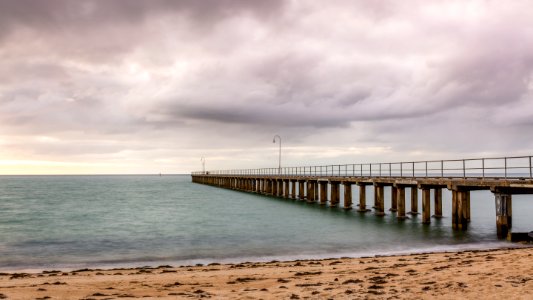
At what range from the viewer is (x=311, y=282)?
12109 mm

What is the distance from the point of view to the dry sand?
10312mm

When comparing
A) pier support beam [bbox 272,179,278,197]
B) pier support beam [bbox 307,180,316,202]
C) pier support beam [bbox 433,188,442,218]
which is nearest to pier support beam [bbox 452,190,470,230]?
pier support beam [bbox 433,188,442,218]

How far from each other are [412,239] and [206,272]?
13623 millimetres

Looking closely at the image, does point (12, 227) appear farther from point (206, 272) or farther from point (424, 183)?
point (424, 183)

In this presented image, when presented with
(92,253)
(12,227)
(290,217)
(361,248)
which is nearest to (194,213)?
(290,217)

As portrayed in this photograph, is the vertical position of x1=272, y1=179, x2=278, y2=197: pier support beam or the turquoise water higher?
x1=272, y1=179, x2=278, y2=197: pier support beam

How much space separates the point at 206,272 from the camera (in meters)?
15.2

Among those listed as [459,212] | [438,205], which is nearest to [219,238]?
[459,212]

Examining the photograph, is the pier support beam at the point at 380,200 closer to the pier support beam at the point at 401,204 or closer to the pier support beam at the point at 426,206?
the pier support beam at the point at 401,204

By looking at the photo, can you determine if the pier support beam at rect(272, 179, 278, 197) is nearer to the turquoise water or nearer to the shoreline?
the turquoise water

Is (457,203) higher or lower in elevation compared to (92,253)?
higher

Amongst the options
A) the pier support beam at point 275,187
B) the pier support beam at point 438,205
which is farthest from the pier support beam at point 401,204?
the pier support beam at point 275,187

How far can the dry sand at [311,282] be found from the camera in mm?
10312

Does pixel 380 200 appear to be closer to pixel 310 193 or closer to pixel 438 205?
pixel 438 205
